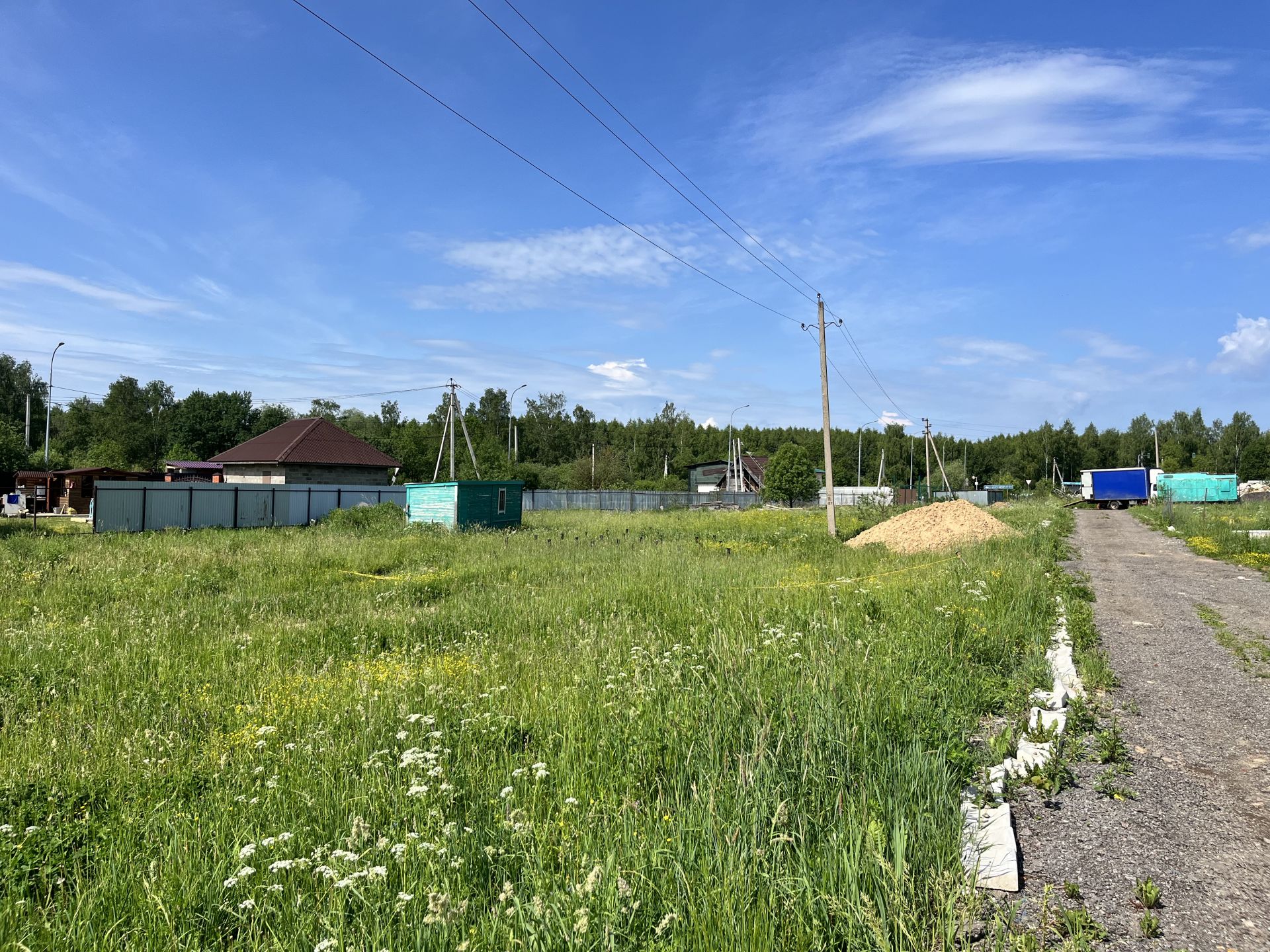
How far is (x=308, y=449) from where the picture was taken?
41.5m

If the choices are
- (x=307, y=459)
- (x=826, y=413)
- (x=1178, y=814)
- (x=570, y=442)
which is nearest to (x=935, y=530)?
(x=826, y=413)

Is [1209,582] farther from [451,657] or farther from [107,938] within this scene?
[107,938]

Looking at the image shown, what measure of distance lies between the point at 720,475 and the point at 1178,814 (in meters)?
75.7

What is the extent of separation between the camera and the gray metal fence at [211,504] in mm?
25062

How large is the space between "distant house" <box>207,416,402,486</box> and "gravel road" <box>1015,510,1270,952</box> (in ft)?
134

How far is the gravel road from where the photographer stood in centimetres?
276

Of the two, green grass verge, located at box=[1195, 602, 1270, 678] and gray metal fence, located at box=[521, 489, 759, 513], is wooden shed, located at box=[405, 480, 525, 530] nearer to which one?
gray metal fence, located at box=[521, 489, 759, 513]

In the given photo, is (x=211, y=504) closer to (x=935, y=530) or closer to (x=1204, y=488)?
(x=935, y=530)

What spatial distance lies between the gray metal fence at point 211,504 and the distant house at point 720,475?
162 ft

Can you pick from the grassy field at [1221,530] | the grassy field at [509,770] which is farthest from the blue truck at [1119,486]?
the grassy field at [509,770]

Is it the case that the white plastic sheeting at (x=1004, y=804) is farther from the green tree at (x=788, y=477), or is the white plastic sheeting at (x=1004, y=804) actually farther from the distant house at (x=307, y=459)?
the green tree at (x=788, y=477)

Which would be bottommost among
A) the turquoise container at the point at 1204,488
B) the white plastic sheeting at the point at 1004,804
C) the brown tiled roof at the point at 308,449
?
the white plastic sheeting at the point at 1004,804

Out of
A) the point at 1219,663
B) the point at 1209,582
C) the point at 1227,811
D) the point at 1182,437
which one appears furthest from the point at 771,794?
the point at 1182,437

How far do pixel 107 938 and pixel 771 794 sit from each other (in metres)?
2.66
